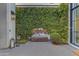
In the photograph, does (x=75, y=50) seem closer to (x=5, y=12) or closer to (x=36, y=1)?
(x=36, y=1)

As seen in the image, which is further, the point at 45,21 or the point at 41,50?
the point at 41,50

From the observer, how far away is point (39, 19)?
15.3ft

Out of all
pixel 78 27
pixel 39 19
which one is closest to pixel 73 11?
pixel 78 27

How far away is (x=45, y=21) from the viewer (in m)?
4.66

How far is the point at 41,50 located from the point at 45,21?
2.26ft

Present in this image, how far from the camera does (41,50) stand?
478 cm

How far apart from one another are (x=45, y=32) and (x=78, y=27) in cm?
75

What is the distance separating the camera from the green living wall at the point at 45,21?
4.66 meters

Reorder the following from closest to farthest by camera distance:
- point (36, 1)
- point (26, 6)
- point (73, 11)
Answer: point (36, 1), point (26, 6), point (73, 11)

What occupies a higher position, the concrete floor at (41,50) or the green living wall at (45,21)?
the green living wall at (45,21)

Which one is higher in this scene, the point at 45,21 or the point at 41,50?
the point at 45,21

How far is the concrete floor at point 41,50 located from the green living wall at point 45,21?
0.17 meters

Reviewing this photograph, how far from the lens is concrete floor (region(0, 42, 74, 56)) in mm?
4635

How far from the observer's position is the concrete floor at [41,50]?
4.64m
